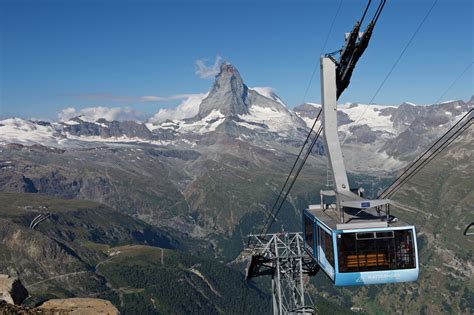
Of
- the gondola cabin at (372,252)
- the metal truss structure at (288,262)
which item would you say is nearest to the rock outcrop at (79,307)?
the gondola cabin at (372,252)

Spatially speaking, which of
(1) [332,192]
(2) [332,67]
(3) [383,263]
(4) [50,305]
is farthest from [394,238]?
(4) [50,305]

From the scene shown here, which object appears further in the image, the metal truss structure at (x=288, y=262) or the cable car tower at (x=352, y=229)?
the metal truss structure at (x=288, y=262)

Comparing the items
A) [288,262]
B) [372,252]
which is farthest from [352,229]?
[288,262]

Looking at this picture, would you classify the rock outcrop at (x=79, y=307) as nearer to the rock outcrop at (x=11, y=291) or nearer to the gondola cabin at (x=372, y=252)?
the rock outcrop at (x=11, y=291)

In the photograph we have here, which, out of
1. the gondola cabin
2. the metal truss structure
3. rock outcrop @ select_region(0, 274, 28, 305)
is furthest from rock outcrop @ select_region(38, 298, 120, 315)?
the metal truss structure

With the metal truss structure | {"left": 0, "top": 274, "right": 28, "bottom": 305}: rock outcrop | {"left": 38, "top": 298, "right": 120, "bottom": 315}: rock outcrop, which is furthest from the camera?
the metal truss structure

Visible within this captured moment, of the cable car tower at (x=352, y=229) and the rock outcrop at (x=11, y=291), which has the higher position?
the cable car tower at (x=352, y=229)

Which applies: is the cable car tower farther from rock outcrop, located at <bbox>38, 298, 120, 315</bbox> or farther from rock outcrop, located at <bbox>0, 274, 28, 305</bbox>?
rock outcrop, located at <bbox>0, 274, 28, 305</bbox>

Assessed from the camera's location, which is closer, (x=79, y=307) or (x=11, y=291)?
(x=79, y=307)

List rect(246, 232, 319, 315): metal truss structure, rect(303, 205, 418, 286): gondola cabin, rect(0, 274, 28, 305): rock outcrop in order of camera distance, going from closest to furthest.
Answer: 1. rect(303, 205, 418, 286): gondola cabin
2. rect(0, 274, 28, 305): rock outcrop
3. rect(246, 232, 319, 315): metal truss structure

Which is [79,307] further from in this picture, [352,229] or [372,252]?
[372,252]

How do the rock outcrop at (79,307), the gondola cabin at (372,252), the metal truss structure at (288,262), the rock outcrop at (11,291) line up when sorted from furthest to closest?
the metal truss structure at (288,262) < the rock outcrop at (11,291) < the rock outcrop at (79,307) < the gondola cabin at (372,252)
